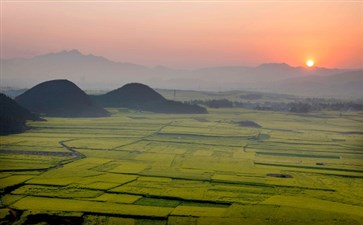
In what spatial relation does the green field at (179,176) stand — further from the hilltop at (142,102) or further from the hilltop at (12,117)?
the hilltop at (142,102)

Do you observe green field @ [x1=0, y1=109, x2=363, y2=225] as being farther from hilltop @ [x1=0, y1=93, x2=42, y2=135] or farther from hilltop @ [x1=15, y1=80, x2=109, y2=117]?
hilltop @ [x1=15, y1=80, x2=109, y2=117]

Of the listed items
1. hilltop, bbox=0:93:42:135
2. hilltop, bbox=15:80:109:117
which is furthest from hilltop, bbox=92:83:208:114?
hilltop, bbox=0:93:42:135

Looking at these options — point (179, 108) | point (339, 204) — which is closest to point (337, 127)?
point (179, 108)

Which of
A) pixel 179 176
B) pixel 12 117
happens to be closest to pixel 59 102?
pixel 12 117

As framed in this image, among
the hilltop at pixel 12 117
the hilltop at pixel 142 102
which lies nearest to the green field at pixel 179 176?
the hilltop at pixel 12 117

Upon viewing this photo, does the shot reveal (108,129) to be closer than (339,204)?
No

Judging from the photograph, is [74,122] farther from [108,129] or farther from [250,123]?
[250,123]
